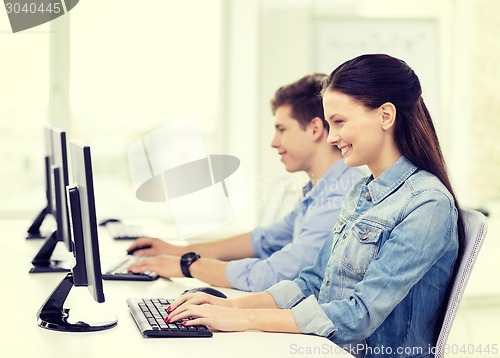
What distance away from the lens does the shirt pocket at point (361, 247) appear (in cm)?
161

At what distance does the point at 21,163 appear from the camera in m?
4.09

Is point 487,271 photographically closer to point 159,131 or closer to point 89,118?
point 159,131

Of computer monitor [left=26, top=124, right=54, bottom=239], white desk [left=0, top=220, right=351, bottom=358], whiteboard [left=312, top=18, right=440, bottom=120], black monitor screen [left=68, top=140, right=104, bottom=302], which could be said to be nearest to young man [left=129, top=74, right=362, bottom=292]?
white desk [left=0, top=220, right=351, bottom=358]

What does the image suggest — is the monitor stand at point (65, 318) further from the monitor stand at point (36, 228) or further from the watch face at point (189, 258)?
the monitor stand at point (36, 228)

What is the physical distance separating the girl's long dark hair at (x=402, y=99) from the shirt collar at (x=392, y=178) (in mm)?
18

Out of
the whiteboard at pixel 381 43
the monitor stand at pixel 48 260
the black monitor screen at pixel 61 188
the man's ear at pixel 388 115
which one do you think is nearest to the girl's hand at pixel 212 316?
the man's ear at pixel 388 115

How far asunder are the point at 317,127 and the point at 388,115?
681 millimetres

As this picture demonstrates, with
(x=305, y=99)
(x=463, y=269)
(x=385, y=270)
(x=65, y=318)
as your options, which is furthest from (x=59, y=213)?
(x=463, y=269)

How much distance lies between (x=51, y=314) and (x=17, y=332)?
10cm

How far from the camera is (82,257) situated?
1.58 meters

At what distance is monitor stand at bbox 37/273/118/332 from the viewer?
5.02 feet

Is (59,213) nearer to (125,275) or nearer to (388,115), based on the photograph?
(125,275)

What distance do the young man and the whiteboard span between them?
187 cm

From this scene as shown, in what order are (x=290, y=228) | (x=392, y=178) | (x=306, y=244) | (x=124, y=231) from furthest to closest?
(x=124, y=231) → (x=290, y=228) → (x=306, y=244) → (x=392, y=178)
